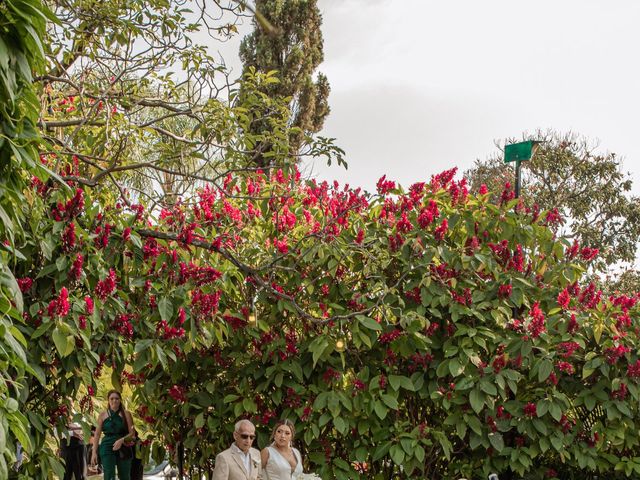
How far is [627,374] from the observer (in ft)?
25.9

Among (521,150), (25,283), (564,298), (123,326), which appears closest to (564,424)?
(564,298)

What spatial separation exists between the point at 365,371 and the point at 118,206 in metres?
2.53

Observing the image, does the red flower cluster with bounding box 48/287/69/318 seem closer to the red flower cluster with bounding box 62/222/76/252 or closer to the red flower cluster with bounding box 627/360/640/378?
the red flower cluster with bounding box 62/222/76/252

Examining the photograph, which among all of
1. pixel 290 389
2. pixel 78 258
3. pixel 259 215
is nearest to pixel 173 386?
pixel 290 389

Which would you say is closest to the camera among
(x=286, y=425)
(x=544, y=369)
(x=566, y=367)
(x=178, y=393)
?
(x=286, y=425)

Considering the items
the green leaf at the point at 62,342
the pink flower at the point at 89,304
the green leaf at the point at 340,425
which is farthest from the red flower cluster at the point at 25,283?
the green leaf at the point at 340,425

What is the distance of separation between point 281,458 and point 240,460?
1.72ft

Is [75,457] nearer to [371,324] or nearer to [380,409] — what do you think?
[380,409]

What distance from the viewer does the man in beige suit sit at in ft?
21.6

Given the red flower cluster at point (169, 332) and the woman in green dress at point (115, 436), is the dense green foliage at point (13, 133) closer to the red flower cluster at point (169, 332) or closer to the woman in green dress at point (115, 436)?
the red flower cluster at point (169, 332)

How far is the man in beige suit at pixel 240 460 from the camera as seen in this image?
21.6ft

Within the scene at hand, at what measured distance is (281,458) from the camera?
23.3 ft

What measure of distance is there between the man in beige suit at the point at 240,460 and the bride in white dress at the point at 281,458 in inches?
9.2

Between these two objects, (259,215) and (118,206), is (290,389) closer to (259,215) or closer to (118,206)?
(259,215)
